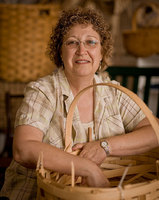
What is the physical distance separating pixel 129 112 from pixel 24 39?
61.6 inches

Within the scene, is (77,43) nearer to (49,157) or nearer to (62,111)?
(62,111)

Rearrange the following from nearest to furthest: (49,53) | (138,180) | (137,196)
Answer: (137,196) → (138,180) → (49,53)

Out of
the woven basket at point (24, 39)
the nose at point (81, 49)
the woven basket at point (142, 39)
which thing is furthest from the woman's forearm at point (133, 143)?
the woven basket at point (24, 39)

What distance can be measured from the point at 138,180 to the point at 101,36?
26.0 inches

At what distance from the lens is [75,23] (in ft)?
3.83

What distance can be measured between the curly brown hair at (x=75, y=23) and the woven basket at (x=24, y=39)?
1.16 meters

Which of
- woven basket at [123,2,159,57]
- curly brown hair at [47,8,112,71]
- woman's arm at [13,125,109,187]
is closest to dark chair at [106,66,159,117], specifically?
woven basket at [123,2,159,57]

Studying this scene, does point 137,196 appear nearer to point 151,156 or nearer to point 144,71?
point 151,156

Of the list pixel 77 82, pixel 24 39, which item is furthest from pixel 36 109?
pixel 24 39

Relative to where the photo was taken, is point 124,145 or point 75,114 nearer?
point 124,145

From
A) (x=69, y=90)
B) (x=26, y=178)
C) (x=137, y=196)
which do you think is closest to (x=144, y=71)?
(x=69, y=90)

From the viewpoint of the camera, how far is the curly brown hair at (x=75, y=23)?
1179mm

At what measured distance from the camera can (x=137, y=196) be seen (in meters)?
0.67

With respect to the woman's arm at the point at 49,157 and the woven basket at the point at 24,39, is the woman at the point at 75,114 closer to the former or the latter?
the woman's arm at the point at 49,157
